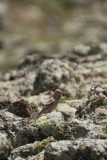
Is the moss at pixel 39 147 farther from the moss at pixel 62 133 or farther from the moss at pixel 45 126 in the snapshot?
the moss at pixel 45 126

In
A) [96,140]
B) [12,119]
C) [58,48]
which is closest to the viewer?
[96,140]

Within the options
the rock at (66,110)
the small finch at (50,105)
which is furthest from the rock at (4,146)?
the rock at (66,110)

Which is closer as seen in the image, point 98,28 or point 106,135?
point 106,135

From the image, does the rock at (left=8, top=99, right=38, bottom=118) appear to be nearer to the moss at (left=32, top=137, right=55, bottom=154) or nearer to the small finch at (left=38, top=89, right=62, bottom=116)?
the small finch at (left=38, top=89, right=62, bottom=116)

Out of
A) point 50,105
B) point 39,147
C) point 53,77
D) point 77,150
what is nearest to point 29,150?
point 39,147

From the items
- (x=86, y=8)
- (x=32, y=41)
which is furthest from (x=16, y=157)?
(x=86, y=8)

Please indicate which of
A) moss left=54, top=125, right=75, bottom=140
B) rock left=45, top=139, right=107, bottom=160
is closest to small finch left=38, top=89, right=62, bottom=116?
moss left=54, top=125, right=75, bottom=140

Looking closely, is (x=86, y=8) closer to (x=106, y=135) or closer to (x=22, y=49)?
(x=22, y=49)

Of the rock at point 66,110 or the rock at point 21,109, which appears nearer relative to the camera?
the rock at point 66,110
